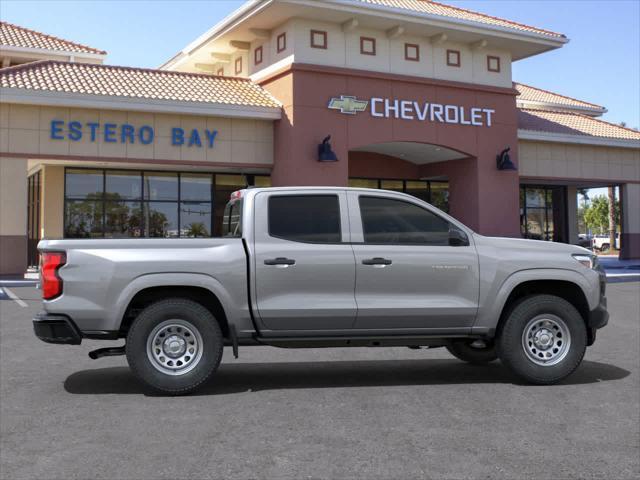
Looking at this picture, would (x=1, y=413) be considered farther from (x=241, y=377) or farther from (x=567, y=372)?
(x=567, y=372)

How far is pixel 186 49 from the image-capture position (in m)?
30.6

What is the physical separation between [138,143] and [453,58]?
40.2 ft

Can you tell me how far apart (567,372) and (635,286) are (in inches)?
580

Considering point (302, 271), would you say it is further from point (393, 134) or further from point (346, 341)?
point (393, 134)

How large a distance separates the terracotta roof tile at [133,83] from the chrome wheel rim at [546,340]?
18195mm

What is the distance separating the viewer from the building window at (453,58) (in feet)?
89.1

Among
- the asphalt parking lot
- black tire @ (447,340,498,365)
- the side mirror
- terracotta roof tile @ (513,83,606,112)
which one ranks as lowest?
the asphalt parking lot

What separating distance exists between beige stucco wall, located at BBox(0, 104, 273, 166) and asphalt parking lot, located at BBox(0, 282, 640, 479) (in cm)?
1492

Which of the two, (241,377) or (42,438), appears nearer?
(42,438)

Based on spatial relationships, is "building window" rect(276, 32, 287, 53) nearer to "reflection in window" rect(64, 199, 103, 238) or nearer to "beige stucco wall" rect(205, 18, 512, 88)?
"beige stucco wall" rect(205, 18, 512, 88)

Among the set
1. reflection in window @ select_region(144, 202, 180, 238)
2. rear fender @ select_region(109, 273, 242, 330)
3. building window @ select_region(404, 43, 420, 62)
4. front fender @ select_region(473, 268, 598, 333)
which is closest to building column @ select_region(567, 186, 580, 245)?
building window @ select_region(404, 43, 420, 62)

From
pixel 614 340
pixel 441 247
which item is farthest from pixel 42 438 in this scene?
pixel 614 340

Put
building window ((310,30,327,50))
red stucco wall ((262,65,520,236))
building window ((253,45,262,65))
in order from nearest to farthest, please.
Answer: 1. red stucco wall ((262,65,520,236))
2. building window ((310,30,327,50))
3. building window ((253,45,262,65))

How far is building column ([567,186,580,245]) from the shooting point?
3700 cm
